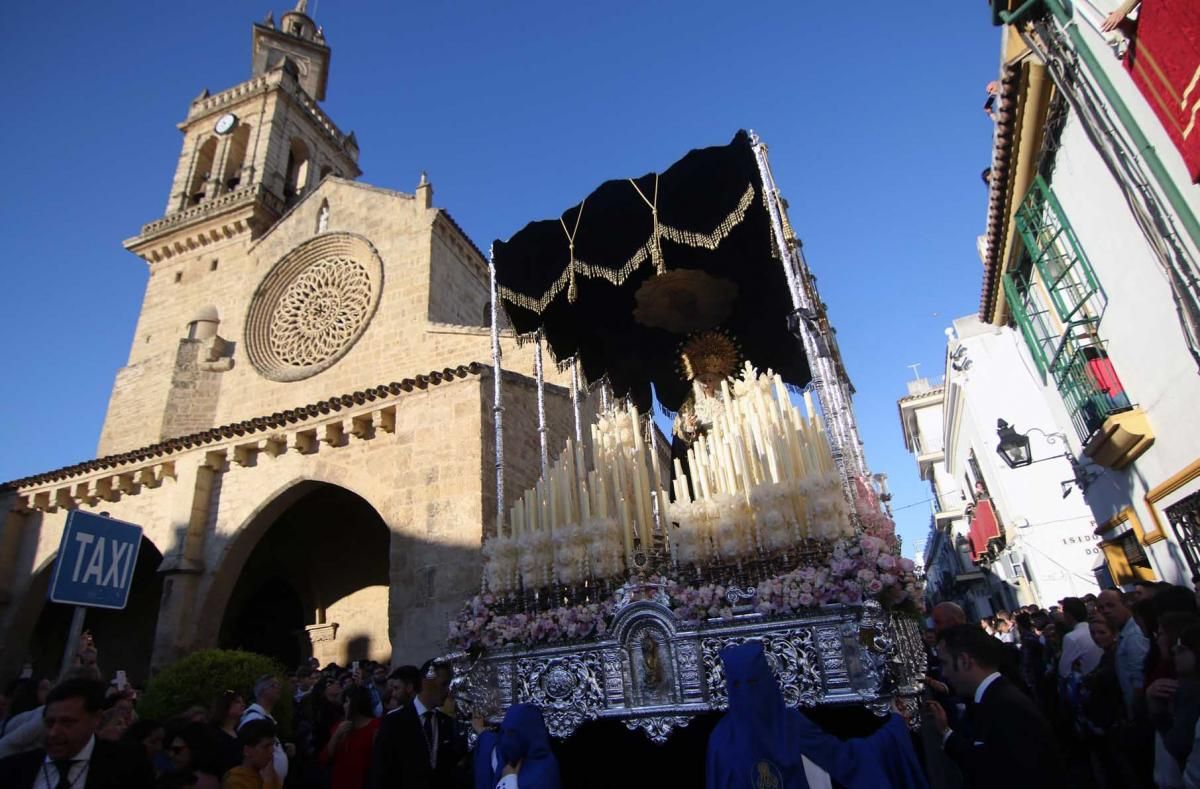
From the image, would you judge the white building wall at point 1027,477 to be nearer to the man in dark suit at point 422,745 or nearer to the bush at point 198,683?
the man in dark suit at point 422,745

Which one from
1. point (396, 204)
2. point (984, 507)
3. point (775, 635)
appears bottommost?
point (775, 635)

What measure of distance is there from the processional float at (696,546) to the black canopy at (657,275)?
0.08 ft

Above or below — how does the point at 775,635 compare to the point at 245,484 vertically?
below

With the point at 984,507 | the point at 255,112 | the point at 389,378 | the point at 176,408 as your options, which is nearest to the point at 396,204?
the point at 389,378

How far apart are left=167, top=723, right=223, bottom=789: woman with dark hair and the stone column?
7.75m

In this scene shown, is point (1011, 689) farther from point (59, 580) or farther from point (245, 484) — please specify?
point (245, 484)

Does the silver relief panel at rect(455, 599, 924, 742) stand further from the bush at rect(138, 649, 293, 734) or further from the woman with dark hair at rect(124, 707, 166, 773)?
the bush at rect(138, 649, 293, 734)

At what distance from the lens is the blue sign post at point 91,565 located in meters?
3.76

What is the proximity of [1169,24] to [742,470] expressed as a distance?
15.2ft

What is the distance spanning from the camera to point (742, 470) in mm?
3803

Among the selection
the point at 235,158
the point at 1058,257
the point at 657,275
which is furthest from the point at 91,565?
the point at 235,158

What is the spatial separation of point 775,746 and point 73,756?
264cm

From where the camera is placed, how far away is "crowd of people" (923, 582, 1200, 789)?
2.24 meters

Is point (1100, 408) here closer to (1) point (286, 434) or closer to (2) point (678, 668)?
(2) point (678, 668)
